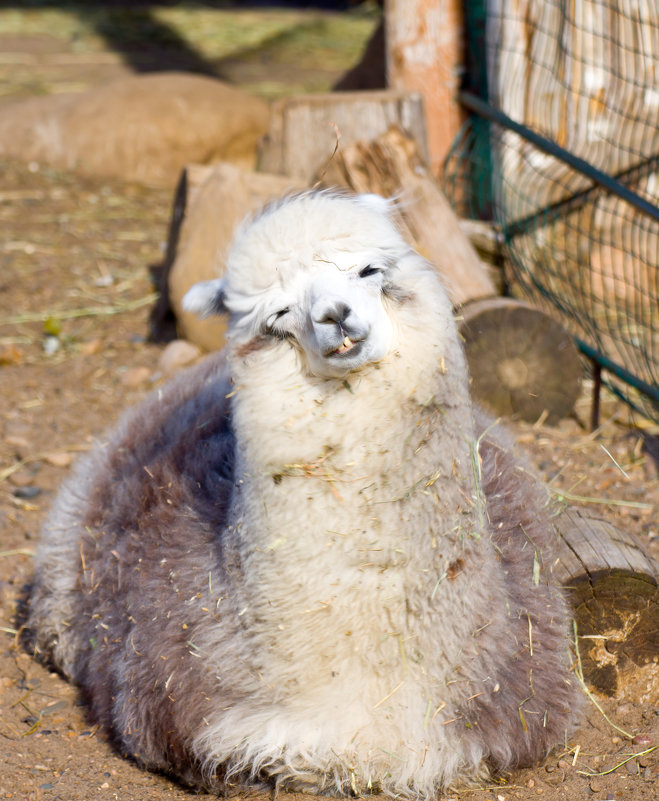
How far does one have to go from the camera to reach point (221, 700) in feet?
7.79

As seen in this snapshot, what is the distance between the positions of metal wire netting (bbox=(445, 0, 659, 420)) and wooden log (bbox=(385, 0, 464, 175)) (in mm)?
279

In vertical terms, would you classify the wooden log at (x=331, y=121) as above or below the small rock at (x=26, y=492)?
above

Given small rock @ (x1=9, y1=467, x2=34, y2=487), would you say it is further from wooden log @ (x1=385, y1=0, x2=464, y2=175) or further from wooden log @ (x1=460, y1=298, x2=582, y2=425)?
wooden log @ (x1=385, y1=0, x2=464, y2=175)

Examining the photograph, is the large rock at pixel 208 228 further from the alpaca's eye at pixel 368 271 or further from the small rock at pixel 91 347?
the alpaca's eye at pixel 368 271

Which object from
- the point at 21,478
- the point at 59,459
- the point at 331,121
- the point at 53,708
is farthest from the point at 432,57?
the point at 53,708

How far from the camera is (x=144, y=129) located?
8.05 meters

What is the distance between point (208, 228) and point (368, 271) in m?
3.27

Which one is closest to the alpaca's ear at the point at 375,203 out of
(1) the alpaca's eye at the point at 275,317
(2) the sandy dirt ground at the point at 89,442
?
(1) the alpaca's eye at the point at 275,317

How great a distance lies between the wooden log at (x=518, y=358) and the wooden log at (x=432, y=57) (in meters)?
2.04

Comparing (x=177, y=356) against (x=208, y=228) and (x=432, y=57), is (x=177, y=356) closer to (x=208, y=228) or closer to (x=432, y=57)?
(x=208, y=228)

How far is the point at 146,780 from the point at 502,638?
41.4 inches

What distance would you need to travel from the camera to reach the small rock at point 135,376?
201 inches

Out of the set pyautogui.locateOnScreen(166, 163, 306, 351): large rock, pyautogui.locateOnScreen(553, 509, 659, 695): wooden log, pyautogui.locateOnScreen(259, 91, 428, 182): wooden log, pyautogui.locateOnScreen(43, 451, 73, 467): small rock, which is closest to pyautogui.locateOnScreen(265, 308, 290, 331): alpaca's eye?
pyautogui.locateOnScreen(553, 509, 659, 695): wooden log

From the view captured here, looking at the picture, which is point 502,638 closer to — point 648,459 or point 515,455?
point 515,455
